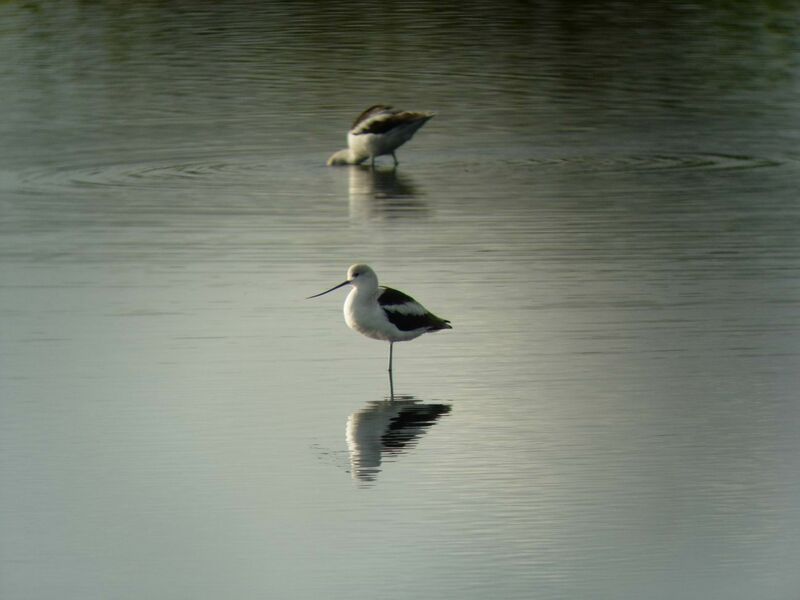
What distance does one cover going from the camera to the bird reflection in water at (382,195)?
57.2 feet

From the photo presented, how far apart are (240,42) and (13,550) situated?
27483mm

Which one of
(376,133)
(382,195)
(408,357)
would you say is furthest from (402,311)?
(376,133)

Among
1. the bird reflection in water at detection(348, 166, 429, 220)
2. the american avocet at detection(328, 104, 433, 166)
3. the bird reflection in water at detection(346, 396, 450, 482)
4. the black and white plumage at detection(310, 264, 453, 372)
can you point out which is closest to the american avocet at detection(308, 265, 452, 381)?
the black and white plumage at detection(310, 264, 453, 372)

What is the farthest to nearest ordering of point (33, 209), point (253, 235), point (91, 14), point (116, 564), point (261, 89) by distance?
point (91, 14) → point (261, 89) → point (33, 209) → point (253, 235) → point (116, 564)

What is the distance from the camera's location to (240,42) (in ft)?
115

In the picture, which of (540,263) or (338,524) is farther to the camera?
(540,263)

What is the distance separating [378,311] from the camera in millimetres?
11117

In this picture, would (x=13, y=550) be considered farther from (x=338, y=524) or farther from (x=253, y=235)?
(x=253, y=235)

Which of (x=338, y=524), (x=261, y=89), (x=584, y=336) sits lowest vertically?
(x=261, y=89)

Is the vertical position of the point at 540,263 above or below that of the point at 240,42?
above

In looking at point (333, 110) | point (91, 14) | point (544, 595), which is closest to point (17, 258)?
point (544, 595)

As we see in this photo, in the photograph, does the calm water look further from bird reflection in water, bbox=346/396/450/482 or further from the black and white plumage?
the black and white plumage

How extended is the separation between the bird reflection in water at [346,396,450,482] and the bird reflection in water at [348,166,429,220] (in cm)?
691

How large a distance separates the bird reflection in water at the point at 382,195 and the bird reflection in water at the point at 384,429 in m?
6.91
